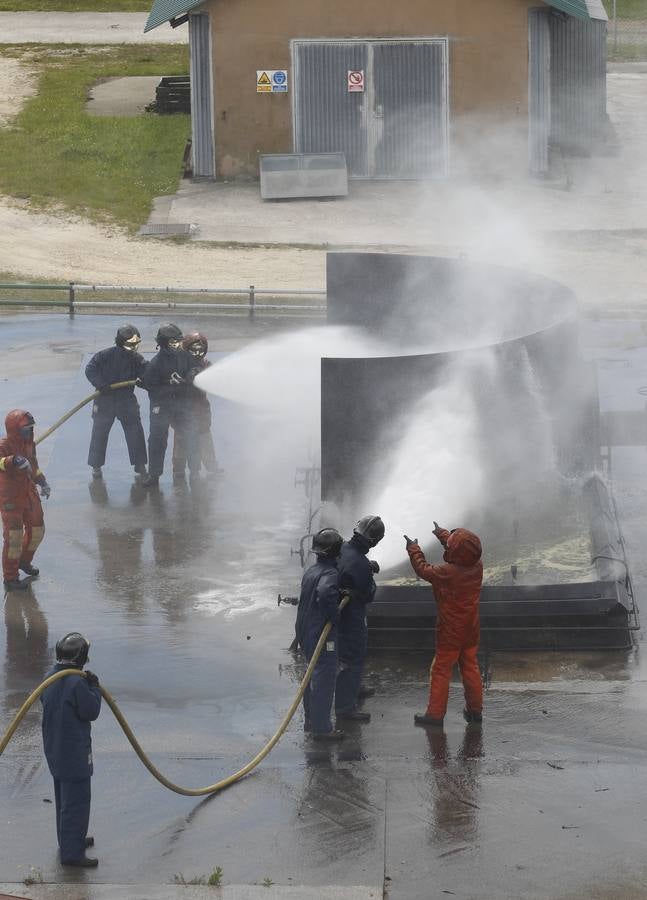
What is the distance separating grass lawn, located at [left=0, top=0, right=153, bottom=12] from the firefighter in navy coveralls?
112 feet

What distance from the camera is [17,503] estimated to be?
10.5 m

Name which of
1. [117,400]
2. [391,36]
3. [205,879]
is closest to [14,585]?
[117,400]

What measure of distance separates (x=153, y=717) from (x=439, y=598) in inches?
71.9

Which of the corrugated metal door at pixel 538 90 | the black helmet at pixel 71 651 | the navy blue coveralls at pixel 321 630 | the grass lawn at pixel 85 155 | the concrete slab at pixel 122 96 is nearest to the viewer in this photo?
the black helmet at pixel 71 651

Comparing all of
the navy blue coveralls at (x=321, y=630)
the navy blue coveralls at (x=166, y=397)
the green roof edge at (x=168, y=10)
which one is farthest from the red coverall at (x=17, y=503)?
the green roof edge at (x=168, y=10)

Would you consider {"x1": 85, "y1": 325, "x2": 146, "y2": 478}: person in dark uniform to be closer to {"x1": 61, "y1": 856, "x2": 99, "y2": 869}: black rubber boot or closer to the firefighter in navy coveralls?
the firefighter in navy coveralls

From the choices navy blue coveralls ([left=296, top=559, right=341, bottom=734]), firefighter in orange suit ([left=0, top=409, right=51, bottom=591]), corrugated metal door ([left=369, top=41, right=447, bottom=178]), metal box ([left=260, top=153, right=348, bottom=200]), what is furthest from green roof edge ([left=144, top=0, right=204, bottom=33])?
navy blue coveralls ([left=296, top=559, right=341, bottom=734])

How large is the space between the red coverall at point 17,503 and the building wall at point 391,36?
15.9 m

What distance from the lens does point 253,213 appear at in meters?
24.4

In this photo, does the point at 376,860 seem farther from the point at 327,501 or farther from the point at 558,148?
the point at 558,148

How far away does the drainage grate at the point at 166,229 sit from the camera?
23188 mm

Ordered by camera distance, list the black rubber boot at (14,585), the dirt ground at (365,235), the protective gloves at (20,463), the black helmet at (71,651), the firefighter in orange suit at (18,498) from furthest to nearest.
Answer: the dirt ground at (365,235), the black rubber boot at (14,585), the firefighter in orange suit at (18,498), the protective gloves at (20,463), the black helmet at (71,651)

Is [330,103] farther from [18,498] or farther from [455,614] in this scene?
[455,614]

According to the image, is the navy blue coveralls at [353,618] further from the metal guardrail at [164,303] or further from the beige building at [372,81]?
the beige building at [372,81]
